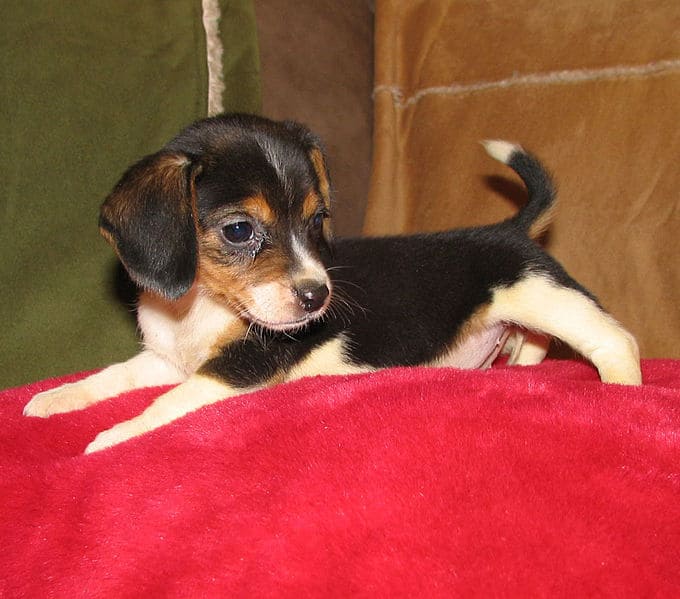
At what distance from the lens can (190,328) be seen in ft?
6.12

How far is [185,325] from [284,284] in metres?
0.35

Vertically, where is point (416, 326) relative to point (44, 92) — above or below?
below

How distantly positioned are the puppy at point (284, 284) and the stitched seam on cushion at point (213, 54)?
434mm

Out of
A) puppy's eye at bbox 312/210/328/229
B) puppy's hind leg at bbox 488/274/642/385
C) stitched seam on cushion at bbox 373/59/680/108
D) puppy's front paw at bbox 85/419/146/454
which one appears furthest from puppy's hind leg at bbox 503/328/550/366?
puppy's front paw at bbox 85/419/146/454

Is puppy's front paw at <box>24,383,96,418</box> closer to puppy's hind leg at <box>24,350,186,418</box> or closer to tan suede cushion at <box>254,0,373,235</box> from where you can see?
puppy's hind leg at <box>24,350,186,418</box>

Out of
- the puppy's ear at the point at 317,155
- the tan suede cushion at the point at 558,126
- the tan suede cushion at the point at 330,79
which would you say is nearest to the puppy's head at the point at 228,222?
the puppy's ear at the point at 317,155

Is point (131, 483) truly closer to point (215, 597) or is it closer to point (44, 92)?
point (215, 597)

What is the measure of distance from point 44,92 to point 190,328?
30.7 inches

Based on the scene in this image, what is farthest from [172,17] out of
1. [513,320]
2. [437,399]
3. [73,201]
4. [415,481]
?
[415,481]

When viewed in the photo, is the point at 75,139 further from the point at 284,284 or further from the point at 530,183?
the point at 530,183

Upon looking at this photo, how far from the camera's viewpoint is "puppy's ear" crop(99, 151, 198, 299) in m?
1.60

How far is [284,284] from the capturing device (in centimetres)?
167

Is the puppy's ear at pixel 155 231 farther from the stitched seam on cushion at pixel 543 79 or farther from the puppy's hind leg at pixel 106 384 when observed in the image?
the stitched seam on cushion at pixel 543 79

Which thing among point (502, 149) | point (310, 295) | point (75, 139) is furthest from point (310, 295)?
point (75, 139)
